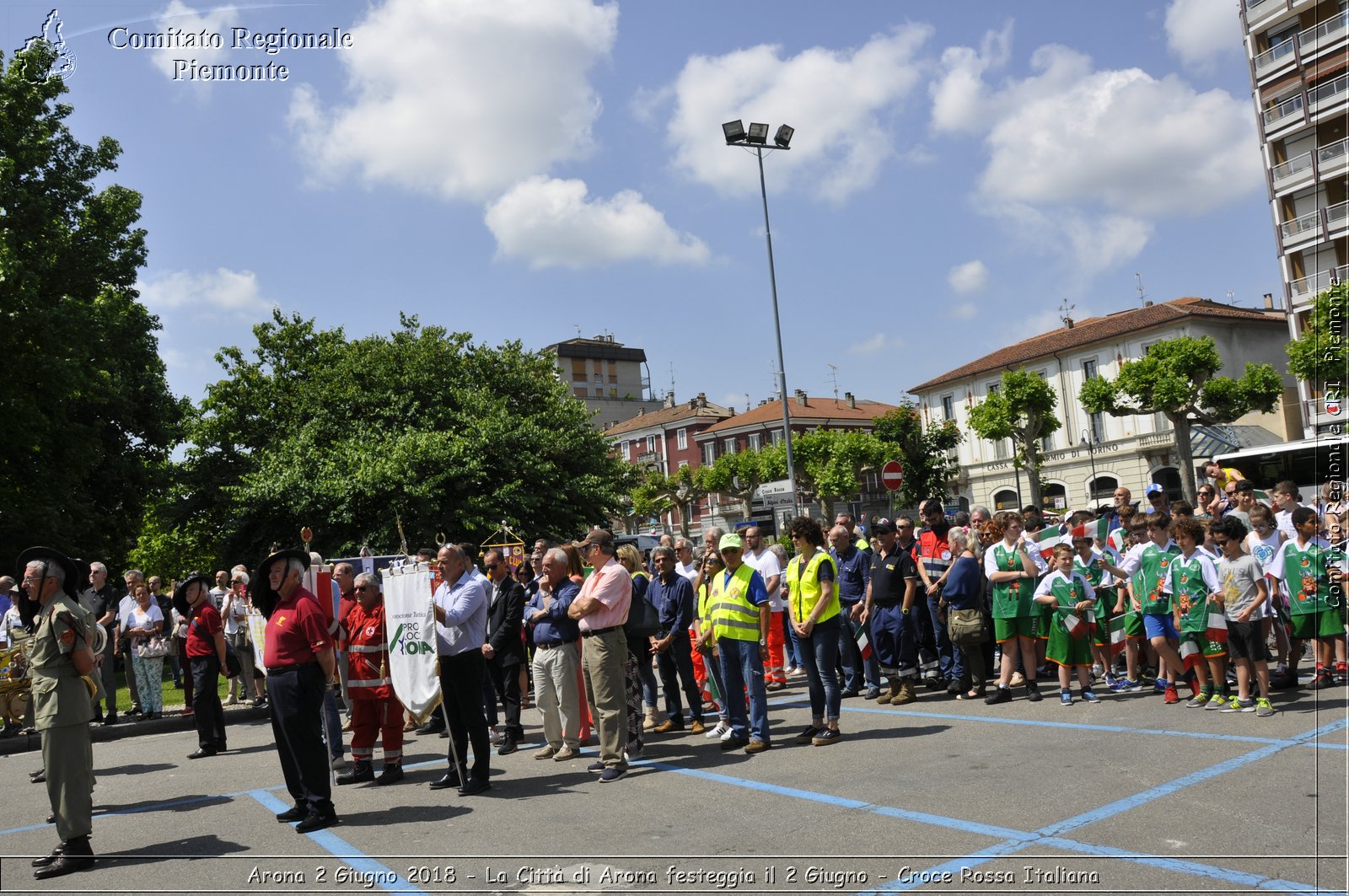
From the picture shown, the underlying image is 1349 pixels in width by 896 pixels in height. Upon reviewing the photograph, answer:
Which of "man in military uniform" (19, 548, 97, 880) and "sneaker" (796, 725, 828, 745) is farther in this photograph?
"sneaker" (796, 725, 828, 745)

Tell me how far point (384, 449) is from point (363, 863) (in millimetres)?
20885

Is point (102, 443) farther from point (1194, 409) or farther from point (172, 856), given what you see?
point (1194, 409)

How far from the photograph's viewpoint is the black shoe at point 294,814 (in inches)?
277

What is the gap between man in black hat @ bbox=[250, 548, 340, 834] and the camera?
6.81 metres

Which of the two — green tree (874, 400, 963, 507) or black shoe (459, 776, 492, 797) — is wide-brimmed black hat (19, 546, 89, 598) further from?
green tree (874, 400, 963, 507)

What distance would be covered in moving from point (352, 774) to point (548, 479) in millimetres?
19143

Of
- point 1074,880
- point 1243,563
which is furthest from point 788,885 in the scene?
point 1243,563

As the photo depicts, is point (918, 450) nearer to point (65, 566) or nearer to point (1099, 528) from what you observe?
point (1099, 528)

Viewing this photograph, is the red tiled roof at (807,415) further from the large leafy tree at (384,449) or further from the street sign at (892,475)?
the street sign at (892,475)

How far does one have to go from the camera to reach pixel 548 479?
27.6m

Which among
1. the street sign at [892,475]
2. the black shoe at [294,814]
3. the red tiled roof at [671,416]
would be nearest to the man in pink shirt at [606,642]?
the black shoe at [294,814]

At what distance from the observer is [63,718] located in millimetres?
6625

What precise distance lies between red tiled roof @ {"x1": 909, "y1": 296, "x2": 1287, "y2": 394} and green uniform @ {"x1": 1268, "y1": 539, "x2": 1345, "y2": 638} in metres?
52.7

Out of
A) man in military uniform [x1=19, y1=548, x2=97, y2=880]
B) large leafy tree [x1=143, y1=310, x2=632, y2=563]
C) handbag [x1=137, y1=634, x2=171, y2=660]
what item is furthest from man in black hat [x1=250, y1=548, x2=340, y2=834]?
large leafy tree [x1=143, y1=310, x2=632, y2=563]
